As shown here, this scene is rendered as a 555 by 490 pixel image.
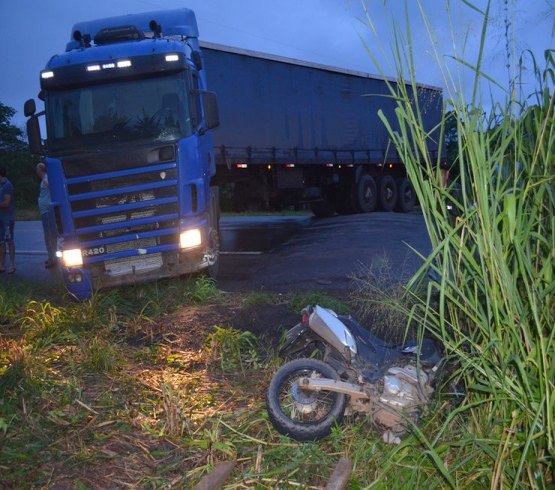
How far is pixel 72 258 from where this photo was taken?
26.4 ft

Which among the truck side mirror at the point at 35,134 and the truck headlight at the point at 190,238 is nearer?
the truck headlight at the point at 190,238

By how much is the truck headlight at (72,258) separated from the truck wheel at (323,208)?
12536mm

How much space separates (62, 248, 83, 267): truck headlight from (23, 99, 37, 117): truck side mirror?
1856 millimetres

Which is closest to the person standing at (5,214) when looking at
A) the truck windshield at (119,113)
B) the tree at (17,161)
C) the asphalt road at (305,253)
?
the asphalt road at (305,253)

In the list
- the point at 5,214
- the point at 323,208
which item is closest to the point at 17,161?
the point at 323,208

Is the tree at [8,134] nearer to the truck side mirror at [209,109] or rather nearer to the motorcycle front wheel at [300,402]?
the truck side mirror at [209,109]

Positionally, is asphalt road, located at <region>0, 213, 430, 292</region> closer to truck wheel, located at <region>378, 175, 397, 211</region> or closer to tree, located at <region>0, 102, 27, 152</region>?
truck wheel, located at <region>378, 175, 397, 211</region>

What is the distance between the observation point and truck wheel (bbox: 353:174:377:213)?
1950 centimetres

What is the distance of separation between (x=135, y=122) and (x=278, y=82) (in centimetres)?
917

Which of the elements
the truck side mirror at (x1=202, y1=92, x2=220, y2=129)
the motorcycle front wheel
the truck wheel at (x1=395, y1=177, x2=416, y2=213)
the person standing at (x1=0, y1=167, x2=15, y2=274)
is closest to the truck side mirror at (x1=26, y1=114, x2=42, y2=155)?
the truck side mirror at (x1=202, y1=92, x2=220, y2=129)

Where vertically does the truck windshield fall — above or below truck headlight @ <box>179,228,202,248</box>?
above

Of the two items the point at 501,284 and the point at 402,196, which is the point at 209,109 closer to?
the point at 501,284

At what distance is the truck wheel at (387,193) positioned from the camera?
2072cm

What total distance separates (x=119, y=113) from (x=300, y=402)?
5.28m
